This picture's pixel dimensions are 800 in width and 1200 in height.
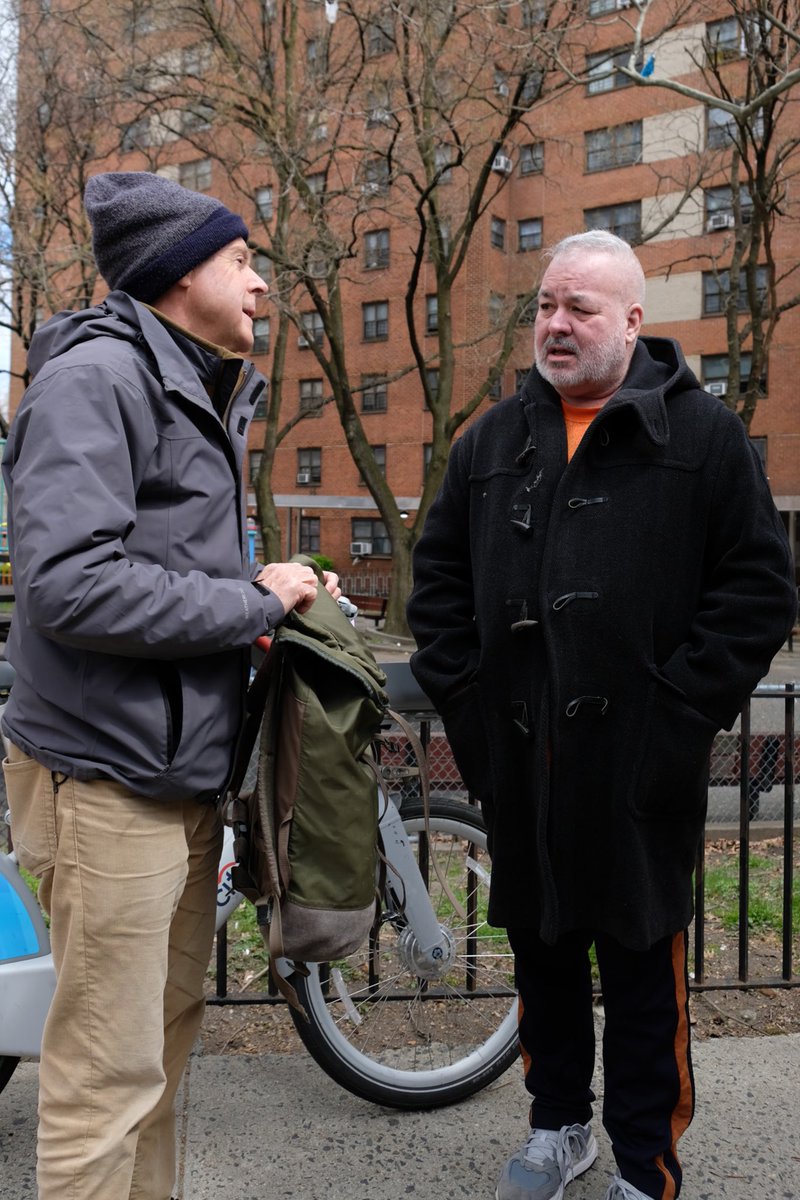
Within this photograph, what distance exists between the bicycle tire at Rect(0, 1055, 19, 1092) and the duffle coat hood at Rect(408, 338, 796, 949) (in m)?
1.34

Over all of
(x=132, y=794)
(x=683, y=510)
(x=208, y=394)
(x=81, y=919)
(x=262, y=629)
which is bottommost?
(x=81, y=919)

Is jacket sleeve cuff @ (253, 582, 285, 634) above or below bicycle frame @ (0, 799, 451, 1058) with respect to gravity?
above

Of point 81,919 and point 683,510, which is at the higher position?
point 683,510

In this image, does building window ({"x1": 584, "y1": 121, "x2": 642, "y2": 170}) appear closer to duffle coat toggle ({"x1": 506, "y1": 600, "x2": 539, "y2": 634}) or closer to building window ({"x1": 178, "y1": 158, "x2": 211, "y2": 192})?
building window ({"x1": 178, "y1": 158, "x2": 211, "y2": 192})

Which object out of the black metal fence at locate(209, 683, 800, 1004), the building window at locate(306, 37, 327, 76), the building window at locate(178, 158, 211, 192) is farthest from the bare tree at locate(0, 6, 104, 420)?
the black metal fence at locate(209, 683, 800, 1004)

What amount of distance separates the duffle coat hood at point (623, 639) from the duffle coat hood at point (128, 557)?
2.28 feet

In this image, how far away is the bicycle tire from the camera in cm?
266

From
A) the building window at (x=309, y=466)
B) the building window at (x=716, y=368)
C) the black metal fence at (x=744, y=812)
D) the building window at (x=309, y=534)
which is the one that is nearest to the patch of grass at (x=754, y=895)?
the black metal fence at (x=744, y=812)

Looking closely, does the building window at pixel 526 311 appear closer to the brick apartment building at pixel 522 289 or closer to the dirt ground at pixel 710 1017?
the brick apartment building at pixel 522 289

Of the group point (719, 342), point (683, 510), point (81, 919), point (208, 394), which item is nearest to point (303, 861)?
point (81, 919)

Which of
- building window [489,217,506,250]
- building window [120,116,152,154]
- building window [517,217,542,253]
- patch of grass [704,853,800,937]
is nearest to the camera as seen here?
patch of grass [704,853,800,937]

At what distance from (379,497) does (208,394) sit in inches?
672

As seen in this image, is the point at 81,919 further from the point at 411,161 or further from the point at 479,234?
the point at 479,234

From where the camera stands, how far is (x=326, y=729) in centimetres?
210
